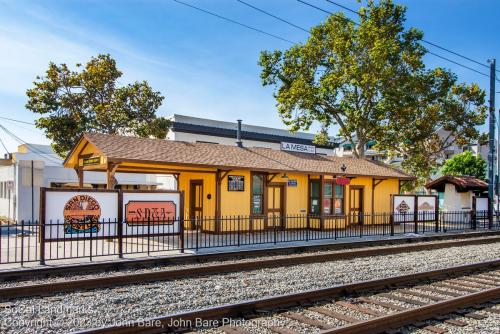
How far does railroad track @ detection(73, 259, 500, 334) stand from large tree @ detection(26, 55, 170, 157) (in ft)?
82.4

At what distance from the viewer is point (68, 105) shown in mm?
31141

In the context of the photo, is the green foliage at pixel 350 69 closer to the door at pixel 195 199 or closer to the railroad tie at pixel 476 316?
the door at pixel 195 199

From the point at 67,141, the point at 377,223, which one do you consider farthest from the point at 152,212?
the point at 67,141

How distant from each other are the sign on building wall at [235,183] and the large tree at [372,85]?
13052 mm

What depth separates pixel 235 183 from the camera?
19891mm

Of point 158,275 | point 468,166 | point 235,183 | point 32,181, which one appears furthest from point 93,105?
point 468,166

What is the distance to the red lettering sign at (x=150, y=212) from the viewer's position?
13562mm

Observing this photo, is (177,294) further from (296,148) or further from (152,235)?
(296,148)

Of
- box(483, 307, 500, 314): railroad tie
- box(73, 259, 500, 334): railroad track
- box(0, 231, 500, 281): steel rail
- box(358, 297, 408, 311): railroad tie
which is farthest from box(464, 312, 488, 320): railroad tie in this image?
box(0, 231, 500, 281): steel rail

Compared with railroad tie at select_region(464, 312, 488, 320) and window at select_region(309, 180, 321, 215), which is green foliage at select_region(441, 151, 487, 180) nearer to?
window at select_region(309, 180, 321, 215)

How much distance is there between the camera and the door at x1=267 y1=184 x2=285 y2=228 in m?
21.0

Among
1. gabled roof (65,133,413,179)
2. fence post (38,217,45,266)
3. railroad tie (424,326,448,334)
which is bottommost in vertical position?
railroad tie (424,326,448,334)

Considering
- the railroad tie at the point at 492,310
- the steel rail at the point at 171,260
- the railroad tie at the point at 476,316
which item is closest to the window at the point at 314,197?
the steel rail at the point at 171,260

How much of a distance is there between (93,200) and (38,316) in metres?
6.04
